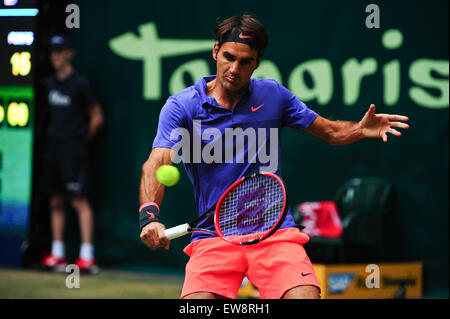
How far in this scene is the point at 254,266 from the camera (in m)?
3.38

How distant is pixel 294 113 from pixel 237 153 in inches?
15.3

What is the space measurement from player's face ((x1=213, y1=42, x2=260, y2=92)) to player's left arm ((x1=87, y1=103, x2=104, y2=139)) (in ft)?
13.1

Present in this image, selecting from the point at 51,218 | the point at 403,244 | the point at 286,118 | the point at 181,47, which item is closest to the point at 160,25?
the point at 181,47

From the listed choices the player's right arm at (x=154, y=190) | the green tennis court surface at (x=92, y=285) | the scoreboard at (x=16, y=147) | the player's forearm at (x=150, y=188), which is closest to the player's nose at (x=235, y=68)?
the player's right arm at (x=154, y=190)

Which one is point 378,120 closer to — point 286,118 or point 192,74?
point 286,118

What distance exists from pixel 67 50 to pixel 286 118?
412cm

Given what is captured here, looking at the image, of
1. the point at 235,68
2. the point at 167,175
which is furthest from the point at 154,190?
the point at 235,68

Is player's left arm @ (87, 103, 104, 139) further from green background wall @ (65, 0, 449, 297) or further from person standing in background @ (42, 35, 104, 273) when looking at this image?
green background wall @ (65, 0, 449, 297)

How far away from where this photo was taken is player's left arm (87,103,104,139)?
7325mm

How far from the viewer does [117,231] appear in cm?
752

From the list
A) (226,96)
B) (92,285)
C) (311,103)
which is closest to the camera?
(226,96)

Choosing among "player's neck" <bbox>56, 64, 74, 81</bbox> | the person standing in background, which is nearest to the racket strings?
the person standing in background

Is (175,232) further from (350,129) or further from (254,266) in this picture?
(350,129)

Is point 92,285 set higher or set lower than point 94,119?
lower
